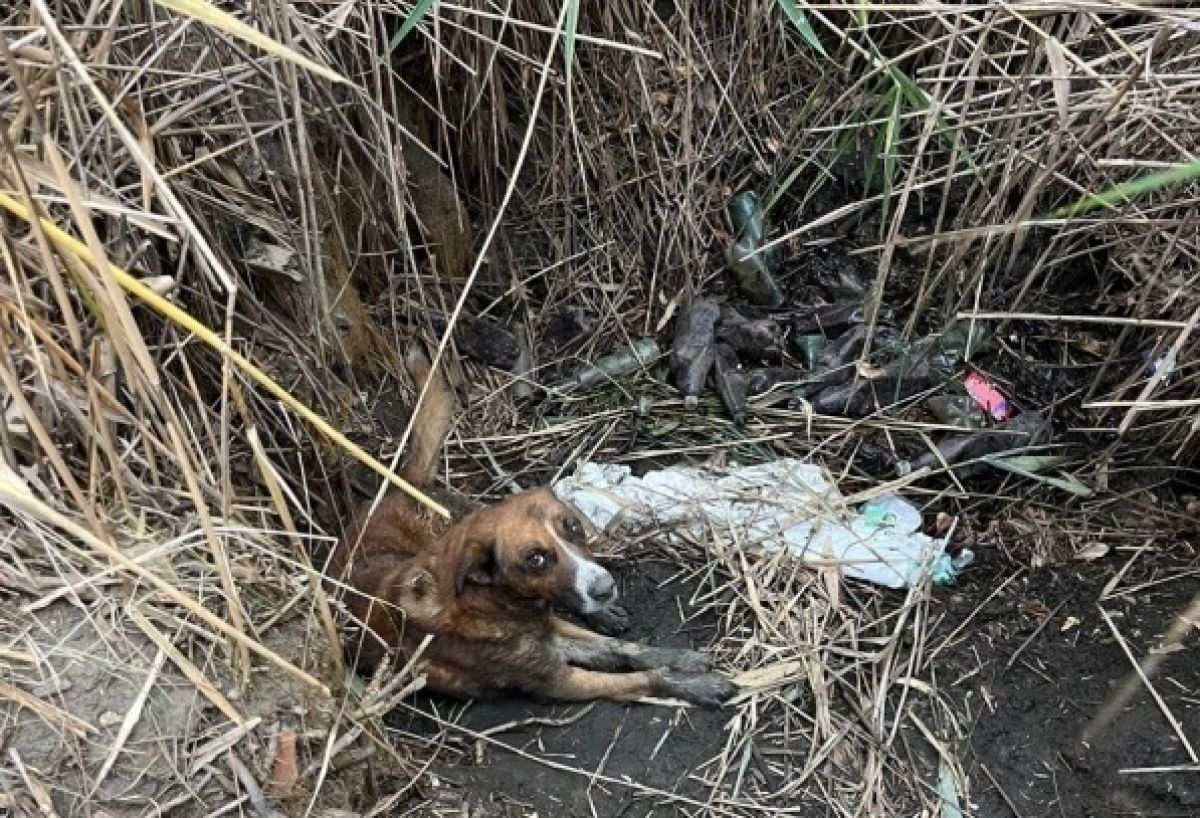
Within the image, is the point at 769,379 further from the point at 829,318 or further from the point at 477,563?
the point at 477,563

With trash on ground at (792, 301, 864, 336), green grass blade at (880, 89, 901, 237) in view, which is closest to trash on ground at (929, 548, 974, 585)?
trash on ground at (792, 301, 864, 336)

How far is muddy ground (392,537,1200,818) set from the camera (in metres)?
3.25

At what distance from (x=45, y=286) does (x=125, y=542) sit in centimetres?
63

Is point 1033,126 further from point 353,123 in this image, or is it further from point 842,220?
point 353,123

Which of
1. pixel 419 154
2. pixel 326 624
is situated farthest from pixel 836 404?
pixel 326 624

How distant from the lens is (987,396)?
4172 mm

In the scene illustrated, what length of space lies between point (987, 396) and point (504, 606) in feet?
6.18

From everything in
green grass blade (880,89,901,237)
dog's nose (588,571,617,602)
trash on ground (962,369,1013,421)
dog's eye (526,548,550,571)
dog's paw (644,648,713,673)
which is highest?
green grass blade (880,89,901,237)

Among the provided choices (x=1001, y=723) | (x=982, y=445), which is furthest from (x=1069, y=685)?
(x=982, y=445)

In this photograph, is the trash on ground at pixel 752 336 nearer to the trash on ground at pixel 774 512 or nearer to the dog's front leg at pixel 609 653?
the trash on ground at pixel 774 512

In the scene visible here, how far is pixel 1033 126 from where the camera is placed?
3.77m

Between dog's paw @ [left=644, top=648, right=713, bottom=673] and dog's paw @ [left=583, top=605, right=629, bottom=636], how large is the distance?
19 cm

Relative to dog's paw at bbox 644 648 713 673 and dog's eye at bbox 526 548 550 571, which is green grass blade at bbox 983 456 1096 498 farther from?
dog's eye at bbox 526 548 550 571

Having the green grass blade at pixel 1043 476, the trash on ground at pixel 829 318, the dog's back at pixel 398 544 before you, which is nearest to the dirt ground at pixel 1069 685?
the green grass blade at pixel 1043 476
